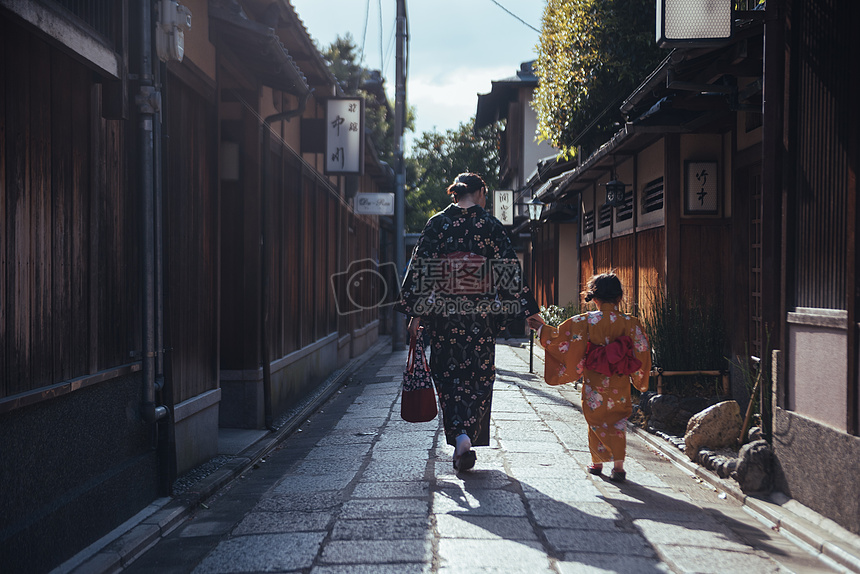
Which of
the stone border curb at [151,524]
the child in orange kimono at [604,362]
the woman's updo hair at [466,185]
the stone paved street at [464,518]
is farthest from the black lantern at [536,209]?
the child in orange kimono at [604,362]

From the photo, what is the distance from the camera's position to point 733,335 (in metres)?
8.48

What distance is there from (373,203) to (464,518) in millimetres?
12112

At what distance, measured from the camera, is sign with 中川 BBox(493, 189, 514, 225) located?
84.2 feet

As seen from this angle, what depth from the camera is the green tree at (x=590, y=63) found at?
38.0 feet

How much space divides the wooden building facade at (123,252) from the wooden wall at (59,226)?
0.04 ft

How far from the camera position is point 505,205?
25875 mm

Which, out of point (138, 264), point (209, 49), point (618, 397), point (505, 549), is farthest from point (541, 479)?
point (209, 49)

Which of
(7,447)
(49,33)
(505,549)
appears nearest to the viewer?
(7,447)

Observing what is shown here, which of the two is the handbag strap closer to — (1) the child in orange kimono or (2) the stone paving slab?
(1) the child in orange kimono

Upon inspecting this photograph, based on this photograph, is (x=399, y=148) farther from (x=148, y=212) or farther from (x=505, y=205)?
(x=148, y=212)

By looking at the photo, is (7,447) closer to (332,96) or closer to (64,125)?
(64,125)

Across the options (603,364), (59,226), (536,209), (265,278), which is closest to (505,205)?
(536,209)

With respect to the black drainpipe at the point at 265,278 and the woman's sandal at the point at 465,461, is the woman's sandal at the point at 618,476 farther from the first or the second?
the black drainpipe at the point at 265,278

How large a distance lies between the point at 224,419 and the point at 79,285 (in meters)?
4.36
